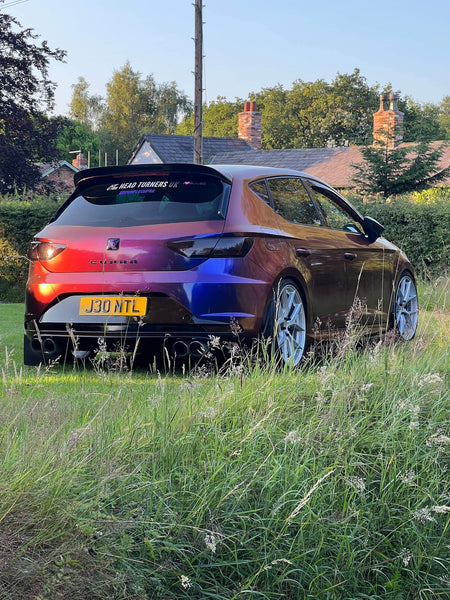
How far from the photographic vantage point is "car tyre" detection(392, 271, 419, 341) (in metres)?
8.66

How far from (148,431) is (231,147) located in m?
56.5

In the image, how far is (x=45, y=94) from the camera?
34656 mm

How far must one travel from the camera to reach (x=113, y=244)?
664 cm

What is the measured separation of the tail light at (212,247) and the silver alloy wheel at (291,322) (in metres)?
0.50

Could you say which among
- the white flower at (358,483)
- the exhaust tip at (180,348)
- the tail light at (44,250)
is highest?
the tail light at (44,250)

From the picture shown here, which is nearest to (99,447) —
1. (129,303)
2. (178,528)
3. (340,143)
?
(178,528)

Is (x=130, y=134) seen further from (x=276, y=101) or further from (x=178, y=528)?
(x=178, y=528)

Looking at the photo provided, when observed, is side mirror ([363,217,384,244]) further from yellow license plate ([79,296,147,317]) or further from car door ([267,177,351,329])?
yellow license plate ([79,296,147,317])

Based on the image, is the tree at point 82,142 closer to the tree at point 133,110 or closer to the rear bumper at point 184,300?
the tree at point 133,110

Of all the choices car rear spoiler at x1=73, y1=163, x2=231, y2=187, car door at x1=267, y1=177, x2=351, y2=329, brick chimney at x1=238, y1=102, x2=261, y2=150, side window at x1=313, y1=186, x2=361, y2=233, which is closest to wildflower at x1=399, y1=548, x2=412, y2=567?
car door at x1=267, y1=177, x2=351, y2=329

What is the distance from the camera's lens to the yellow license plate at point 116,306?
651 cm

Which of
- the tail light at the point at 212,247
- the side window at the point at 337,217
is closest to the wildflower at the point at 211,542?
the tail light at the point at 212,247

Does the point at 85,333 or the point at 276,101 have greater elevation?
the point at 276,101

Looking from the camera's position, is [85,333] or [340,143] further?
[340,143]
